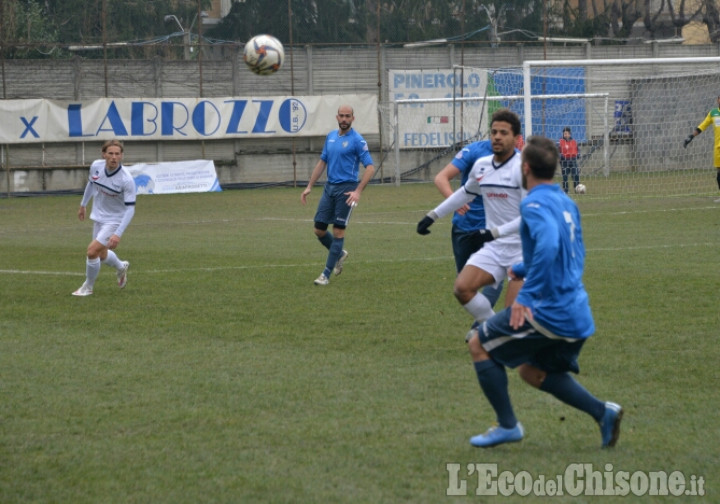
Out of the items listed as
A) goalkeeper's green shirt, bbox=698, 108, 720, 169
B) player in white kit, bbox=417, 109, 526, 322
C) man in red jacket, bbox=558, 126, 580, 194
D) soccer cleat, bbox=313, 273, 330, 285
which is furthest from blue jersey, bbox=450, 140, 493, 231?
man in red jacket, bbox=558, 126, 580, 194

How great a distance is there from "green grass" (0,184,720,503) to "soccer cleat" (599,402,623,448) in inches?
3.4

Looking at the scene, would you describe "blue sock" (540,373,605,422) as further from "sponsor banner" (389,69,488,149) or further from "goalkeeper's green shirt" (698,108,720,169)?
"sponsor banner" (389,69,488,149)

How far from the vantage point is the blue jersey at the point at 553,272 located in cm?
517

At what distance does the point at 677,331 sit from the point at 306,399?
3547 millimetres

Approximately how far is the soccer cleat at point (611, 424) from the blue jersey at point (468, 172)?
312 cm

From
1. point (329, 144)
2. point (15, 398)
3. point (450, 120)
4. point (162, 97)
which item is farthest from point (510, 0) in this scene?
point (15, 398)

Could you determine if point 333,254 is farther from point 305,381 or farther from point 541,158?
point 541,158

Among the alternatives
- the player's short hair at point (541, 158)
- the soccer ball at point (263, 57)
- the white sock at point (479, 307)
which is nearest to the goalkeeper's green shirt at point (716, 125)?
the soccer ball at point (263, 57)

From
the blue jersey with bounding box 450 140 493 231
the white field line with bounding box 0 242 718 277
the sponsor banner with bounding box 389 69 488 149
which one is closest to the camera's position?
the blue jersey with bounding box 450 140 493 231

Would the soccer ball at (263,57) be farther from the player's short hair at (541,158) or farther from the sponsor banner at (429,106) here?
the sponsor banner at (429,106)

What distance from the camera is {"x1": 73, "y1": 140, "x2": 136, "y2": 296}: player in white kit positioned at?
1171 cm

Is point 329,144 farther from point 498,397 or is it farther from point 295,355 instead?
point 498,397

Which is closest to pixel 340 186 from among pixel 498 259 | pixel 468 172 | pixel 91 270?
pixel 91 270

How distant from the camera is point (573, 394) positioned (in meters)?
5.50
